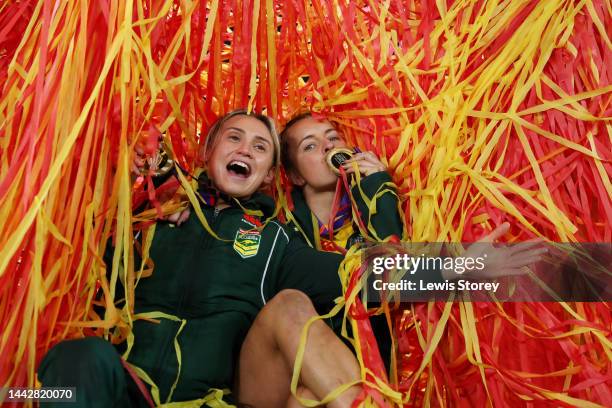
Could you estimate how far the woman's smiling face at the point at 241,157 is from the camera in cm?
170

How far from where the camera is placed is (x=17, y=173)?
4.27 feet

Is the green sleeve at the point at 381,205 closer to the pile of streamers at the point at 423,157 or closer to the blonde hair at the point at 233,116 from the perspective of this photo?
the pile of streamers at the point at 423,157

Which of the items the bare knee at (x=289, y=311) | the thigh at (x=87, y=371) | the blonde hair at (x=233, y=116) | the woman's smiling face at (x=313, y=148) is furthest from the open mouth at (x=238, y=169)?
the thigh at (x=87, y=371)

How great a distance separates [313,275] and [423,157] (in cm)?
37

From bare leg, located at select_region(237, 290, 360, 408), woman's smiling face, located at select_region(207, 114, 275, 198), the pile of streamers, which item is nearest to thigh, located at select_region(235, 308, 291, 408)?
bare leg, located at select_region(237, 290, 360, 408)

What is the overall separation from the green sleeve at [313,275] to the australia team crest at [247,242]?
0.08 metres

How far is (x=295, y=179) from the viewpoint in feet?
6.43

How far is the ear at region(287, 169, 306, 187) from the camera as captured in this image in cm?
194

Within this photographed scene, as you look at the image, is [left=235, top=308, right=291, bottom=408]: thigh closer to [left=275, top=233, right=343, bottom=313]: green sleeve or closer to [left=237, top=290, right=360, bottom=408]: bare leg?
[left=237, top=290, right=360, bottom=408]: bare leg

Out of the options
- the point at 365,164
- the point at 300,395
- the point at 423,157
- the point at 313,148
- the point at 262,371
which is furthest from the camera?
the point at 313,148

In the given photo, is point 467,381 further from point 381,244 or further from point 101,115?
point 101,115

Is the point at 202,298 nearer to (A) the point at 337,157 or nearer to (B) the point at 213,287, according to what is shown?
(B) the point at 213,287

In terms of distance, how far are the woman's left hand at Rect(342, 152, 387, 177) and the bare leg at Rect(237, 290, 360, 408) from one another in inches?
16.7

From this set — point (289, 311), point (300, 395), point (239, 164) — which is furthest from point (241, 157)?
point (300, 395)
